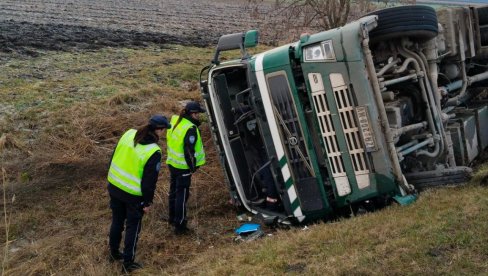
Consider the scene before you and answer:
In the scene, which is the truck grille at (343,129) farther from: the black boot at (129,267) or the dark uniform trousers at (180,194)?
the black boot at (129,267)

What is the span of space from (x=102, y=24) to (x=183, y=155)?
16.4 metres

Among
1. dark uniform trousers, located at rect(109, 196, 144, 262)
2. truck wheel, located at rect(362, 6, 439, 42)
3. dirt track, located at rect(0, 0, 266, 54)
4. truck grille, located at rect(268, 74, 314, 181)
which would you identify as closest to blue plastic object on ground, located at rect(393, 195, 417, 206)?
truck grille, located at rect(268, 74, 314, 181)

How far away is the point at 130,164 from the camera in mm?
4551

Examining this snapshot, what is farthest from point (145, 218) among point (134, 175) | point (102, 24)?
point (102, 24)

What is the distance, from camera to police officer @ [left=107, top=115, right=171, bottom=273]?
454cm

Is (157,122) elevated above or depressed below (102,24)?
below

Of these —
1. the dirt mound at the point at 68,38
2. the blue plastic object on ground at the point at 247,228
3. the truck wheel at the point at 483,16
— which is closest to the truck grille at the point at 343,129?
the blue plastic object on ground at the point at 247,228

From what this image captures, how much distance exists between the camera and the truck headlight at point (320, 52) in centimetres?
488

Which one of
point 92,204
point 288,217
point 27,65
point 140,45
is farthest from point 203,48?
point 288,217

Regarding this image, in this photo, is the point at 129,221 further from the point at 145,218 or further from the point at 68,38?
the point at 68,38

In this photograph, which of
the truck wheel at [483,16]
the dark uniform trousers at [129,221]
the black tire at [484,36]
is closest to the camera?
the dark uniform trousers at [129,221]

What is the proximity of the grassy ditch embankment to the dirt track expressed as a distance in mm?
4115

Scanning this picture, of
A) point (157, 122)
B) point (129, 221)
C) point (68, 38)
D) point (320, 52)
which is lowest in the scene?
point (129, 221)

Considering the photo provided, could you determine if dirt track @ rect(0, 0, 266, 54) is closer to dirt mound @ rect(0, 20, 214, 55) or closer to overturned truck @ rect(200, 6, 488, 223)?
dirt mound @ rect(0, 20, 214, 55)
